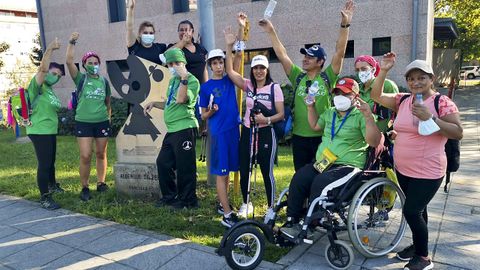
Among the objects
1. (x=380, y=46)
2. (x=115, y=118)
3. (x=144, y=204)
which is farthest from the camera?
(x=115, y=118)

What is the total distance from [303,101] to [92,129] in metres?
2.89

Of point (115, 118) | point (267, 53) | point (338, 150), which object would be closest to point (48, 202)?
point (338, 150)

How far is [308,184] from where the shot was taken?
3.42 metres

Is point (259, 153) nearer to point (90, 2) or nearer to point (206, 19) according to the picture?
point (206, 19)

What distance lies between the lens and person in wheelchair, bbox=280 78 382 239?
322 cm

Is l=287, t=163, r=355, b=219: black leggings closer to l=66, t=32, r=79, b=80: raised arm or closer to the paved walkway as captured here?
the paved walkway

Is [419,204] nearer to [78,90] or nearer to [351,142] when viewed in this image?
[351,142]

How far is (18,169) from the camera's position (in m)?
7.51

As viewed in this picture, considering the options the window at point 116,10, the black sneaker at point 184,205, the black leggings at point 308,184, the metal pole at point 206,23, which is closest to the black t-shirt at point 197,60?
the metal pole at point 206,23

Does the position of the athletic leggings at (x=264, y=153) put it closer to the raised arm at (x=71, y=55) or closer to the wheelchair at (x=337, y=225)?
the wheelchair at (x=337, y=225)

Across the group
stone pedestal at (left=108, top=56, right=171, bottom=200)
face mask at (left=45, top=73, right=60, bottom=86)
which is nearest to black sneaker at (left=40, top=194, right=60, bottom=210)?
stone pedestal at (left=108, top=56, right=171, bottom=200)

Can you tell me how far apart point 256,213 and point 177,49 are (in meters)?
2.06

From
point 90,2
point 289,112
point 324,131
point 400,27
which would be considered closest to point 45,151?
point 289,112

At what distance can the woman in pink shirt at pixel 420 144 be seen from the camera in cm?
279
